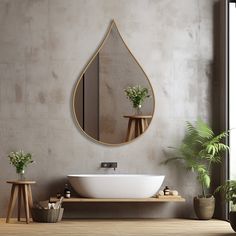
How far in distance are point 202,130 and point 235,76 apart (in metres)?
0.81

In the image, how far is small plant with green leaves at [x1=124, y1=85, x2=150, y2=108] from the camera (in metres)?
8.83

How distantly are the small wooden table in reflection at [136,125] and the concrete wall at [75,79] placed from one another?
88 millimetres

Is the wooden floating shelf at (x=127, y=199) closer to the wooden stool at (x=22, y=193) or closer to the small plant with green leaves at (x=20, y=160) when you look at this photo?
the wooden stool at (x=22, y=193)

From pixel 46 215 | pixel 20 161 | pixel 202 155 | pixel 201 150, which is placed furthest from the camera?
pixel 201 150

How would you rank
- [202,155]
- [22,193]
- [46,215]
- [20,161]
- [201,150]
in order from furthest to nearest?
[201,150], [202,155], [22,193], [20,161], [46,215]

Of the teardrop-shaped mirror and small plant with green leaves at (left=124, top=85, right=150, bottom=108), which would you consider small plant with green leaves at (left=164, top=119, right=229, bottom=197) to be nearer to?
the teardrop-shaped mirror

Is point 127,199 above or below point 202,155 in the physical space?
below

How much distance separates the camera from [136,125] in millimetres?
8836

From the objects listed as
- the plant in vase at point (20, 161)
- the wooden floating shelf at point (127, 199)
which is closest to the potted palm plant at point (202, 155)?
the wooden floating shelf at point (127, 199)

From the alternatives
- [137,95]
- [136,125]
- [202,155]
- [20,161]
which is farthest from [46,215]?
[202,155]

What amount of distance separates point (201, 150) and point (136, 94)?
111 centimetres

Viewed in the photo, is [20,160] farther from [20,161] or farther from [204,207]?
[204,207]

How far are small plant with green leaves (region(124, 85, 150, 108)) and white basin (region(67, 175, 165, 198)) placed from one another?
1.02 meters

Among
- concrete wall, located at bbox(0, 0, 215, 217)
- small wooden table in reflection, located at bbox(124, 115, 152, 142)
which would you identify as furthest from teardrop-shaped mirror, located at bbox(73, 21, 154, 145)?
concrete wall, located at bbox(0, 0, 215, 217)
